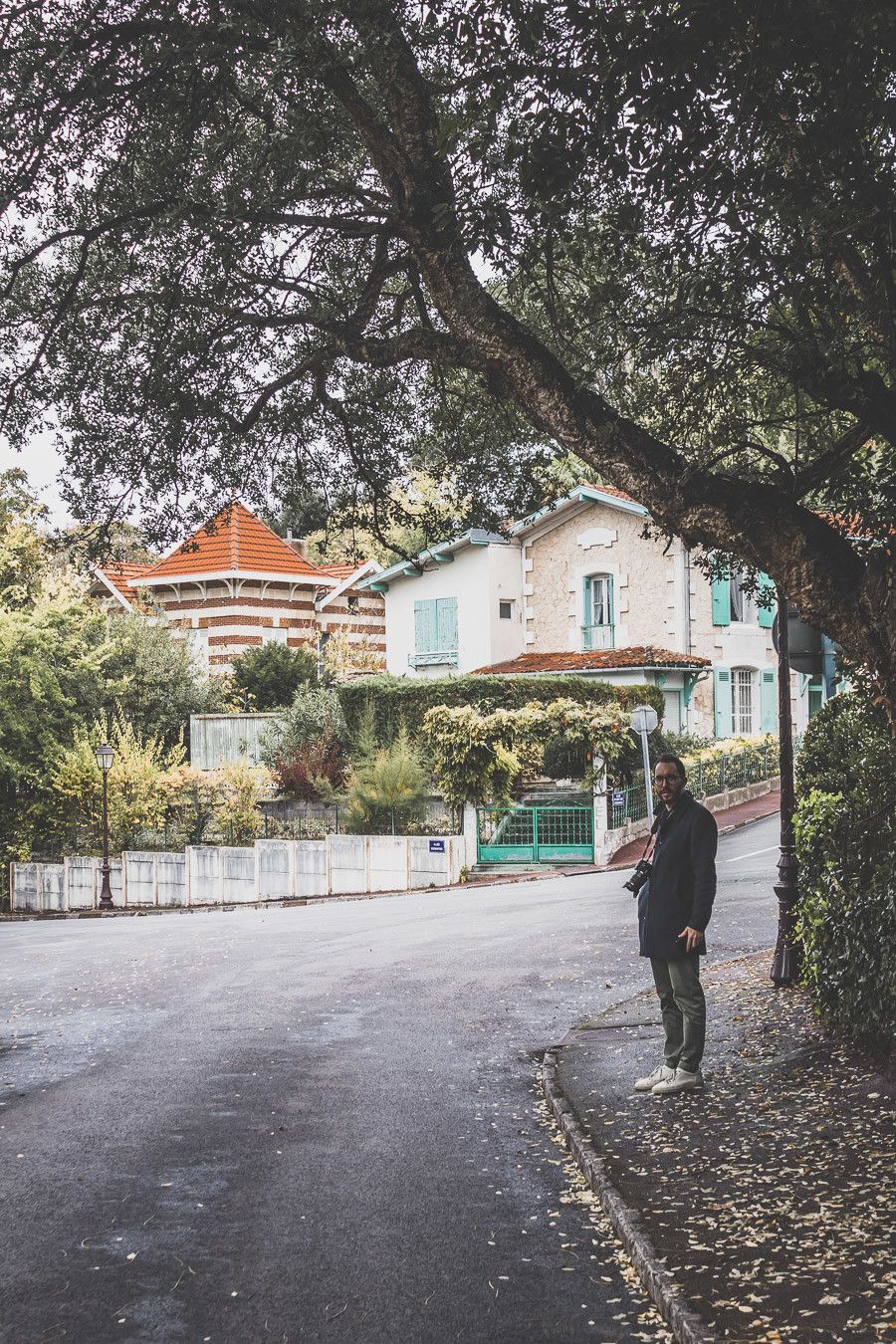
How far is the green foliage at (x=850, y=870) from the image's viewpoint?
23.7 feet

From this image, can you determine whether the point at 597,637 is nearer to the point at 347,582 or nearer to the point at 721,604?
the point at 721,604

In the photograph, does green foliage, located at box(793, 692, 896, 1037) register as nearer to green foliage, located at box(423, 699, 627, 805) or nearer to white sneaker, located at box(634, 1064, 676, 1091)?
white sneaker, located at box(634, 1064, 676, 1091)

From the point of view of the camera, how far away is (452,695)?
99.6 ft

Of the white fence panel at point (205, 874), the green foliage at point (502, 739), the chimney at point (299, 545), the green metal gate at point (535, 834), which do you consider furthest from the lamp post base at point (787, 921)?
the chimney at point (299, 545)

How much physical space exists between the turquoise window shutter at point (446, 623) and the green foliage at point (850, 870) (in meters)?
29.4

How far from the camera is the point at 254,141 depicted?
10617 mm

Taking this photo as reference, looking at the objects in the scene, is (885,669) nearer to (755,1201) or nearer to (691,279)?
(755,1201)

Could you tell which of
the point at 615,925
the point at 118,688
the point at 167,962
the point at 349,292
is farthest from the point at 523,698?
A: the point at 349,292

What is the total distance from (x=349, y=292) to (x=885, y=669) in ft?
24.0

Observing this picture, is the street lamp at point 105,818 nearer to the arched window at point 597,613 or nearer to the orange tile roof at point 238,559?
the orange tile roof at point 238,559

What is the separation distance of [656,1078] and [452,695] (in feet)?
74.6

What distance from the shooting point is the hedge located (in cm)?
3000

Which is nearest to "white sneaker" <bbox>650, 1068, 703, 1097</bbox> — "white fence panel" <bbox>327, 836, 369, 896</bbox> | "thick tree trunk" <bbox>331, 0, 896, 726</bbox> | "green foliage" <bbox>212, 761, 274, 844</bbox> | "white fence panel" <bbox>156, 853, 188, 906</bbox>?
"thick tree trunk" <bbox>331, 0, 896, 726</bbox>

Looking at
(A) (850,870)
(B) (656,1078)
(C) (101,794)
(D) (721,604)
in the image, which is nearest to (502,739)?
(C) (101,794)
